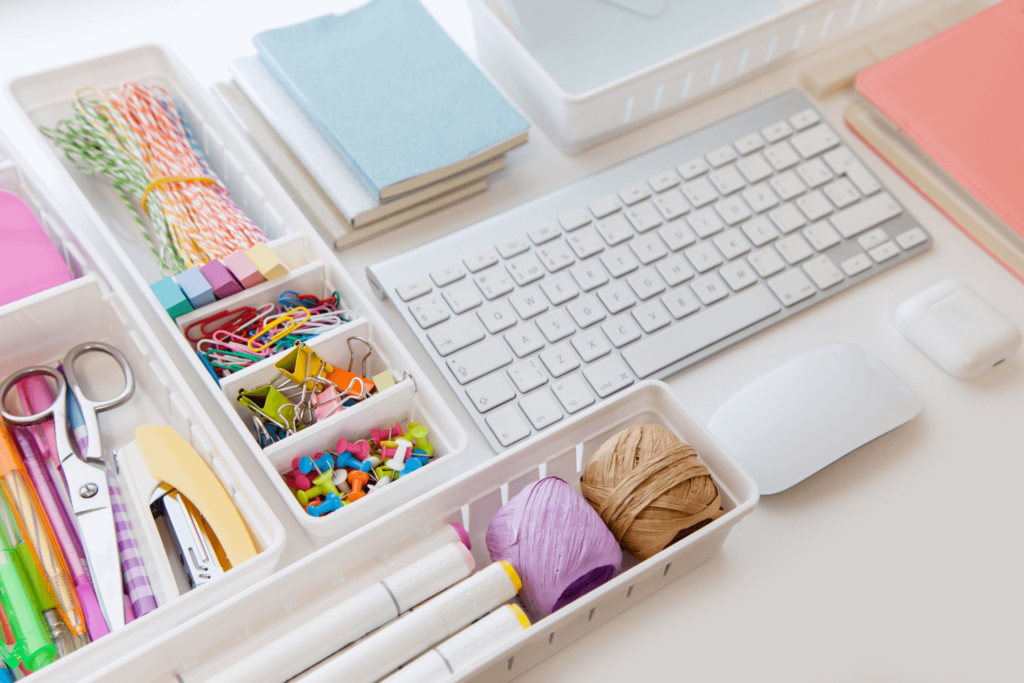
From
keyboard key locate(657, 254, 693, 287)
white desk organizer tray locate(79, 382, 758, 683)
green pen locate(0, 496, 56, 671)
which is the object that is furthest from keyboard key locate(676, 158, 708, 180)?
green pen locate(0, 496, 56, 671)

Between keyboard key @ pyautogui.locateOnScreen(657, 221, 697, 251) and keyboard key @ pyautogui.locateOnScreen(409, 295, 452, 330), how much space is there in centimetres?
23

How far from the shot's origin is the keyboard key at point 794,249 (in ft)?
2.70

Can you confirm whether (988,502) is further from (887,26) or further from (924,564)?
(887,26)

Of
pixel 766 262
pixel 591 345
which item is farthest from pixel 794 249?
pixel 591 345

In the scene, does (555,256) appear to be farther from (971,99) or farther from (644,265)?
(971,99)

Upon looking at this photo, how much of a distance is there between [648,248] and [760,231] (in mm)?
119

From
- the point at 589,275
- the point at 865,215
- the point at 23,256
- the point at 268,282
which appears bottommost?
the point at 865,215

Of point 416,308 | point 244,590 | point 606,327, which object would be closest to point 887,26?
point 606,327

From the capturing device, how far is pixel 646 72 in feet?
2.77

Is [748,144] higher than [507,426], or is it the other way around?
[748,144]

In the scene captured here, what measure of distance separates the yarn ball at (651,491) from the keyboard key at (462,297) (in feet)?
0.73

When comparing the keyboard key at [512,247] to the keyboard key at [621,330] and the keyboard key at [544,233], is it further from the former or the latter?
the keyboard key at [621,330]

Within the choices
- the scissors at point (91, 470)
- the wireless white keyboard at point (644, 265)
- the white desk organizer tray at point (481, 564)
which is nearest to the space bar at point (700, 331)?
the wireless white keyboard at point (644, 265)

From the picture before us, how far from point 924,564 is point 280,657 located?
0.49 m
